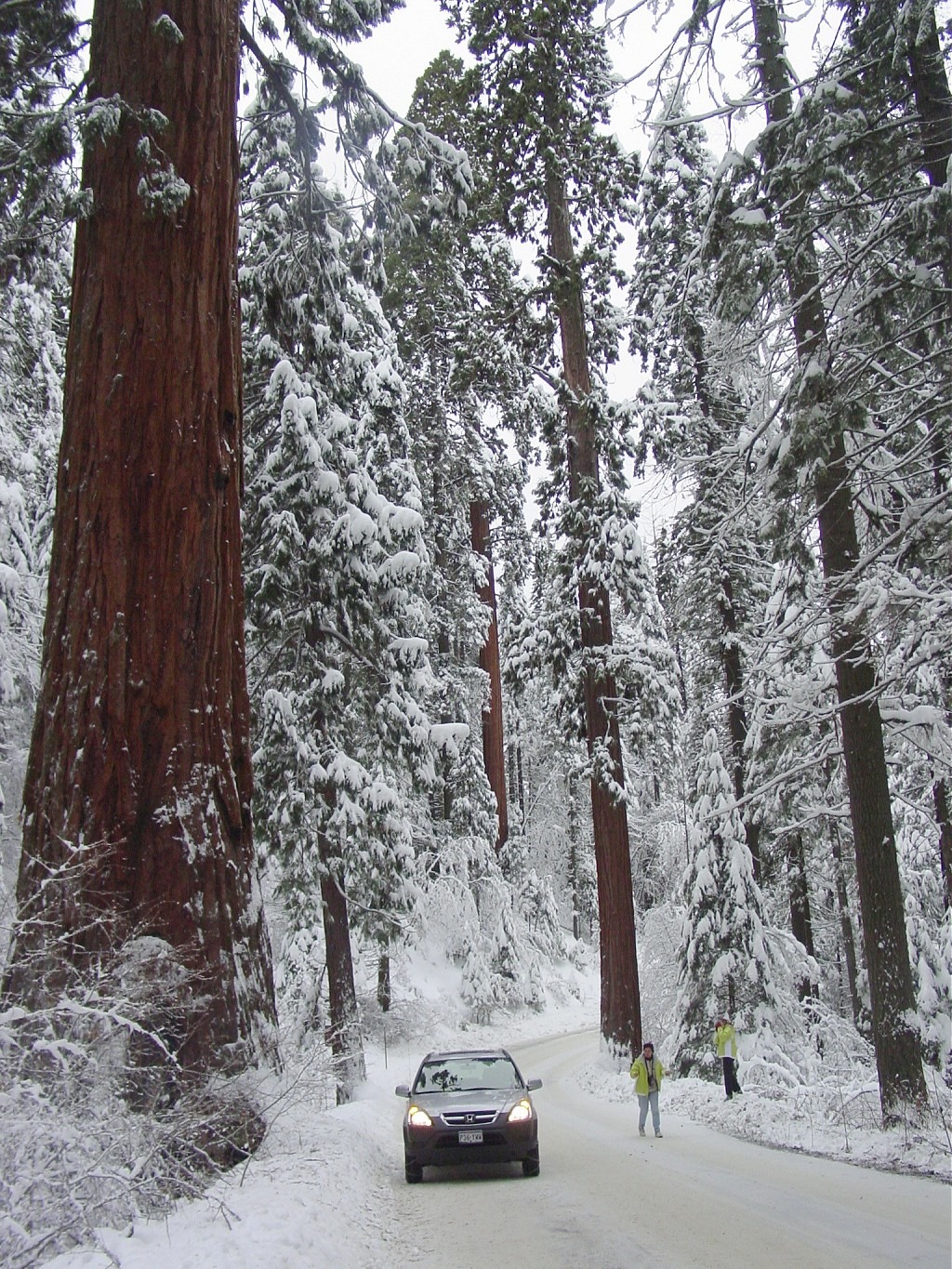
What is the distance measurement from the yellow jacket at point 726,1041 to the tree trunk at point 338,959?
5394mm

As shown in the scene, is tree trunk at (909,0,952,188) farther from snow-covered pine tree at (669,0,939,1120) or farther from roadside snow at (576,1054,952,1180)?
roadside snow at (576,1054,952,1180)

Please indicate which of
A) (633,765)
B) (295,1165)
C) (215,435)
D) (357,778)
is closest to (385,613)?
(357,778)

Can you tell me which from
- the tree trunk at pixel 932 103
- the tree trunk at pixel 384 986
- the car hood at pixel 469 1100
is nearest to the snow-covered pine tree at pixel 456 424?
the tree trunk at pixel 384 986

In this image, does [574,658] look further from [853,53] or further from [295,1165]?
[295,1165]

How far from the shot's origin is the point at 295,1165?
655cm

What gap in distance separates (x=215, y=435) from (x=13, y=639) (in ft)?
29.1

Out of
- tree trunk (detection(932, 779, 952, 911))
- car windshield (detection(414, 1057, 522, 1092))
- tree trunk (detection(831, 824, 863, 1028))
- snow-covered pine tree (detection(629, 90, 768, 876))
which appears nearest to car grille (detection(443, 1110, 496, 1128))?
car windshield (detection(414, 1057, 522, 1092))

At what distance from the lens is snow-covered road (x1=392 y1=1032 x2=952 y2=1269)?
20.2 ft

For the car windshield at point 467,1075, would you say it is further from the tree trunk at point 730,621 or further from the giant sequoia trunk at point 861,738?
the tree trunk at point 730,621

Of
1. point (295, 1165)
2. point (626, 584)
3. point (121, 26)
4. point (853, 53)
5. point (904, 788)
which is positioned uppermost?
point (853, 53)

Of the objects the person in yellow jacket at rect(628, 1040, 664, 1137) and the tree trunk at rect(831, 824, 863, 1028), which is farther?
the tree trunk at rect(831, 824, 863, 1028)

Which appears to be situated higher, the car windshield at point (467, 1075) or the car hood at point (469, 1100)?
the car windshield at point (467, 1075)

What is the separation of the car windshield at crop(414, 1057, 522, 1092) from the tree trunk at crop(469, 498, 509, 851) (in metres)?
20.3

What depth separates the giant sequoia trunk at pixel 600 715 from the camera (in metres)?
17.7
